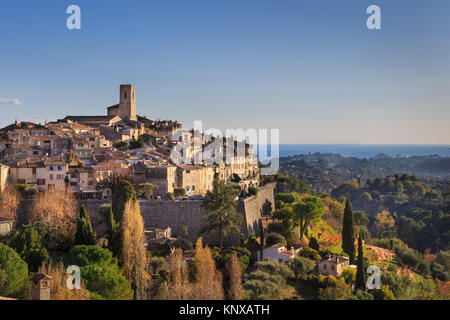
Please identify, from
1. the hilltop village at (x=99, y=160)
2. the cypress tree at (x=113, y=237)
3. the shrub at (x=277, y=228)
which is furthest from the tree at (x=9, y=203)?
the shrub at (x=277, y=228)

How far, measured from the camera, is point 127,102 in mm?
55500

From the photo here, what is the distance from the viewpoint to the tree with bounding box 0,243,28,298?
64.1 feet

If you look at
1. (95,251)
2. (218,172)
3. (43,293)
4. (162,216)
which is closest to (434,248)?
(218,172)

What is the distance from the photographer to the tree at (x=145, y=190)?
2954 cm

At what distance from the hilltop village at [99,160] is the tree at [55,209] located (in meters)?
1.49

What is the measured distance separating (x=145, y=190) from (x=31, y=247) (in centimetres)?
866

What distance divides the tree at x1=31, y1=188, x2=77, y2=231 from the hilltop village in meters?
1.49

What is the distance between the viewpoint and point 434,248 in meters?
56.2

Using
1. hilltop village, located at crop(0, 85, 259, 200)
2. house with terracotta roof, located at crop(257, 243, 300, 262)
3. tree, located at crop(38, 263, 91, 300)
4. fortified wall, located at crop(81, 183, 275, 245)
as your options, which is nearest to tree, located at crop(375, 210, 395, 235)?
hilltop village, located at crop(0, 85, 259, 200)

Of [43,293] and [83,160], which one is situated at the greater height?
[83,160]

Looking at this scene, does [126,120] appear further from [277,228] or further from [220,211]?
[220,211]

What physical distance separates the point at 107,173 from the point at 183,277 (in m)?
13.5

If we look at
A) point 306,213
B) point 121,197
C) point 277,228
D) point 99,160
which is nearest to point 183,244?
point 121,197
